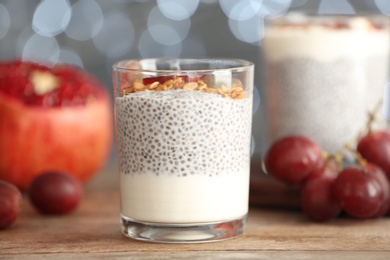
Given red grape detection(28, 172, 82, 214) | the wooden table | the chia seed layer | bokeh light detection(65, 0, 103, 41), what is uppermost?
bokeh light detection(65, 0, 103, 41)

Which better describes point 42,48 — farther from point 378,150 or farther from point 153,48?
point 378,150

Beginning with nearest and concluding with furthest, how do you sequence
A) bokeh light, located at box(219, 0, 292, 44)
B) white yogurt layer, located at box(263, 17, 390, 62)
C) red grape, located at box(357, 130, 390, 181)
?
1. red grape, located at box(357, 130, 390, 181)
2. white yogurt layer, located at box(263, 17, 390, 62)
3. bokeh light, located at box(219, 0, 292, 44)

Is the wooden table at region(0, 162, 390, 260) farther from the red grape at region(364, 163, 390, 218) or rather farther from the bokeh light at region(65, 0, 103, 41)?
the bokeh light at region(65, 0, 103, 41)

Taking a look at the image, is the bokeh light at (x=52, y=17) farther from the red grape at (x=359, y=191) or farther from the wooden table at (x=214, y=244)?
the red grape at (x=359, y=191)

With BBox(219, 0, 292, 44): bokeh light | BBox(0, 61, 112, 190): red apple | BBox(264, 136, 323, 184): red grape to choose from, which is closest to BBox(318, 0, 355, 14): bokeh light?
BBox(219, 0, 292, 44): bokeh light

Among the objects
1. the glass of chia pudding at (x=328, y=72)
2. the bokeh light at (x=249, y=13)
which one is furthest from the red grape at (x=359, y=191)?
the bokeh light at (x=249, y=13)

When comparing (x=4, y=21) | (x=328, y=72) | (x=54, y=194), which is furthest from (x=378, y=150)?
(x=4, y=21)
